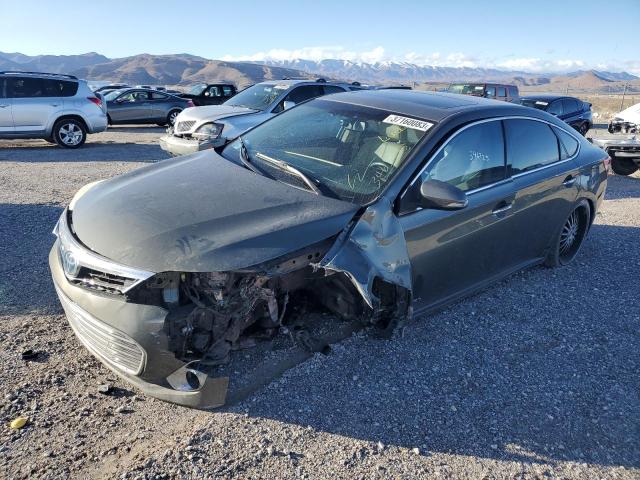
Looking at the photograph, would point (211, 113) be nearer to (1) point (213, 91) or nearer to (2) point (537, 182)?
(2) point (537, 182)

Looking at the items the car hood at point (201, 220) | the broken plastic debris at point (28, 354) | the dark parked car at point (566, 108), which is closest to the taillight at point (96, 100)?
the car hood at point (201, 220)

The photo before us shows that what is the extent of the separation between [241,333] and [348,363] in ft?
2.36

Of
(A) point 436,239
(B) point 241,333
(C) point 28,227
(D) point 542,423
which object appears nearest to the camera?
(D) point 542,423

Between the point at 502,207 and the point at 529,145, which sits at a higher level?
the point at 529,145

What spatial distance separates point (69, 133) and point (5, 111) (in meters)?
1.32

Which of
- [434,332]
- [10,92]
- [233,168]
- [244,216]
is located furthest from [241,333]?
[10,92]

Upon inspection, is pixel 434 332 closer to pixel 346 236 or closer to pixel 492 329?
pixel 492 329

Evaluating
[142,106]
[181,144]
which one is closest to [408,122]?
[181,144]

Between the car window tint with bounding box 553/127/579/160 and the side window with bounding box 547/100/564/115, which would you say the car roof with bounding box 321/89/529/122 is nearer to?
the car window tint with bounding box 553/127/579/160

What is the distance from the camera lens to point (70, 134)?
11.8 meters

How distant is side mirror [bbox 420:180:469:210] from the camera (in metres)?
3.12

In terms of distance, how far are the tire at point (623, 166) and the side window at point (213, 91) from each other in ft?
48.0

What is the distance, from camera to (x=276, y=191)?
3240mm

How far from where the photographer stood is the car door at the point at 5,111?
11031 millimetres
